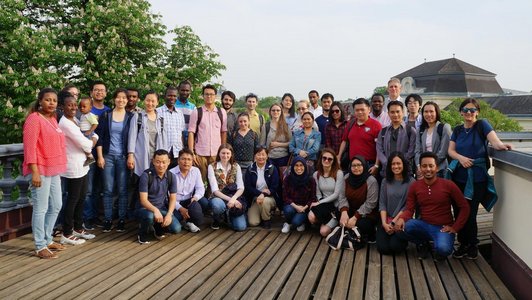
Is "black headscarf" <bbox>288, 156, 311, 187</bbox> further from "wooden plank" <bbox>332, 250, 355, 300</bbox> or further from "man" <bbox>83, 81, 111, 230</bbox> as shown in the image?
"man" <bbox>83, 81, 111, 230</bbox>

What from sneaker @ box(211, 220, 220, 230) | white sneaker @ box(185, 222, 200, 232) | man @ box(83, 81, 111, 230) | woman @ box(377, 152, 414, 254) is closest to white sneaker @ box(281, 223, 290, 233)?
sneaker @ box(211, 220, 220, 230)

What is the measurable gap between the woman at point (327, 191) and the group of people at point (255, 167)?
0.01 metres

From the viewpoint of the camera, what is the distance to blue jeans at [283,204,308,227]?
217 inches

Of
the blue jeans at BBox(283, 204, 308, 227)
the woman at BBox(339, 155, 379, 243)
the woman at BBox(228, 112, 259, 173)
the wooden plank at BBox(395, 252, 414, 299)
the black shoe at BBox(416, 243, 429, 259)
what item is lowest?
the wooden plank at BBox(395, 252, 414, 299)

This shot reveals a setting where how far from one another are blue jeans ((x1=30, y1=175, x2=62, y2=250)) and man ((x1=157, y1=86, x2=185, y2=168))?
5.28 feet

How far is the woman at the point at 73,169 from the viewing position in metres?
4.62

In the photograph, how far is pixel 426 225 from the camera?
4.50 metres

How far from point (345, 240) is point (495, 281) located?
1.57 meters

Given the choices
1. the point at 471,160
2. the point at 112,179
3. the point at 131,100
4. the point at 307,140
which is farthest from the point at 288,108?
the point at 471,160

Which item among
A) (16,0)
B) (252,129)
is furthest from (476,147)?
(16,0)

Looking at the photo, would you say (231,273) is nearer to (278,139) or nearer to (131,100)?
(278,139)

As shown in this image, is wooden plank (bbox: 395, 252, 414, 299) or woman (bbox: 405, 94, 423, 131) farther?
woman (bbox: 405, 94, 423, 131)

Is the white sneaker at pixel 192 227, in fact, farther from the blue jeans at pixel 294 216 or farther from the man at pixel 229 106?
the man at pixel 229 106

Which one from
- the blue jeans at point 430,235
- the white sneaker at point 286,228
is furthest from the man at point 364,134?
the white sneaker at point 286,228
